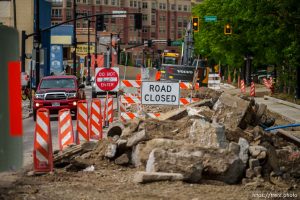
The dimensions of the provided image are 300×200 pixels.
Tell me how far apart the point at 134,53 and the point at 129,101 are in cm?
17567

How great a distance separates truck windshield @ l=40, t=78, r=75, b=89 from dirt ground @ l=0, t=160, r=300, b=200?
60.4 ft

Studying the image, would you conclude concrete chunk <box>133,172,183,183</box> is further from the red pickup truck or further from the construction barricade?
the construction barricade

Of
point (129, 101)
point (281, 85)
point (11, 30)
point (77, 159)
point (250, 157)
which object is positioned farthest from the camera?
point (281, 85)

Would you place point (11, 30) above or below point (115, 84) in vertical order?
above

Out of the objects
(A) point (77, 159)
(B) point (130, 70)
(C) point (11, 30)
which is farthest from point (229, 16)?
(B) point (130, 70)

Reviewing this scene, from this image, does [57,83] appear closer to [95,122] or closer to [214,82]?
[95,122]

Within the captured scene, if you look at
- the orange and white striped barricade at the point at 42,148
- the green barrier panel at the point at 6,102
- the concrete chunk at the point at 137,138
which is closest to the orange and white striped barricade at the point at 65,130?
the concrete chunk at the point at 137,138

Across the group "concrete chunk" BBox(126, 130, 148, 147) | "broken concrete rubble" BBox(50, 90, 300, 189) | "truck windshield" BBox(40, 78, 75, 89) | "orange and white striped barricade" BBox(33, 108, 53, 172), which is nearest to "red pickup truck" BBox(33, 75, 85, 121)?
"truck windshield" BBox(40, 78, 75, 89)

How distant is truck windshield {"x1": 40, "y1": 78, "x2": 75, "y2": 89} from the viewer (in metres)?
30.0

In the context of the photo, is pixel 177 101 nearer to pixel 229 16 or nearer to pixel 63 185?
pixel 63 185

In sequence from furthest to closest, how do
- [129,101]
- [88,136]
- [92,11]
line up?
[92,11]
[129,101]
[88,136]

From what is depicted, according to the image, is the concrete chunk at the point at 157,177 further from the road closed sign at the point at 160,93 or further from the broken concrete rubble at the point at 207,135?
the road closed sign at the point at 160,93

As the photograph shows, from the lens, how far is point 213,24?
218 ft

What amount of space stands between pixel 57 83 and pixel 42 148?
1853 cm
